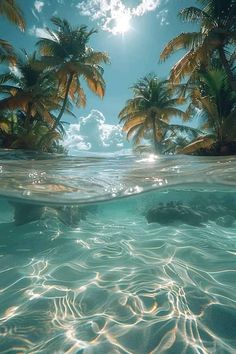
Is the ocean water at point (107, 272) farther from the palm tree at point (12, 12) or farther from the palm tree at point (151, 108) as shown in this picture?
the palm tree at point (151, 108)

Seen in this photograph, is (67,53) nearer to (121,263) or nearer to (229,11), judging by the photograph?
(229,11)

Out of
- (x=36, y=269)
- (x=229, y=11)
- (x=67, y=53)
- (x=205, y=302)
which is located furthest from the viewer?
(x=67, y=53)

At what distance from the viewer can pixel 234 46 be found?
60.8 ft

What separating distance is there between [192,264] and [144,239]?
7.75 ft

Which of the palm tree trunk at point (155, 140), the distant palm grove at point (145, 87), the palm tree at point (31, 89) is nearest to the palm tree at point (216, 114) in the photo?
the distant palm grove at point (145, 87)

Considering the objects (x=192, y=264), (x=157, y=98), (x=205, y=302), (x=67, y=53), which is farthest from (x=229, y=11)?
(x=205, y=302)

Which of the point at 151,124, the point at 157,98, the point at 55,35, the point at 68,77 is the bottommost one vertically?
the point at 151,124

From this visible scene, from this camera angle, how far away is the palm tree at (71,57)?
74.1 feet

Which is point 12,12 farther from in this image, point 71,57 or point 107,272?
point 107,272

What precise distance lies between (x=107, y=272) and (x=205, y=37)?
1711cm

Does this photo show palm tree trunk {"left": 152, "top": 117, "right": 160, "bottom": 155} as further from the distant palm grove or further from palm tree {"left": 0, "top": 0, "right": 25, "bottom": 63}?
palm tree {"left": 0, "top": 0, "right": 25, "bottom": 63}

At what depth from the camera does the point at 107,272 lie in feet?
18.7

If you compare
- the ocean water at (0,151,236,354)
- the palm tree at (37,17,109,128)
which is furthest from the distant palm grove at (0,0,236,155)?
the ocean water at (0,151,236,354)

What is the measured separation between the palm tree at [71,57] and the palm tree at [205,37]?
7.21 meters
